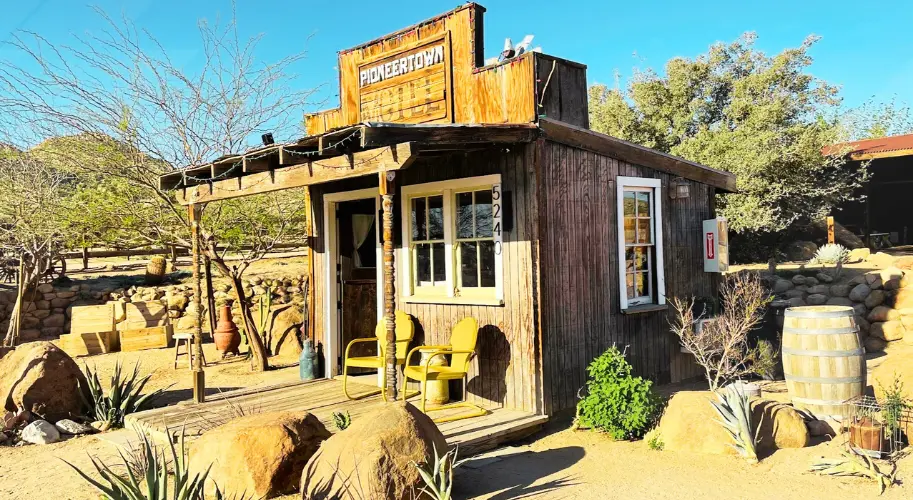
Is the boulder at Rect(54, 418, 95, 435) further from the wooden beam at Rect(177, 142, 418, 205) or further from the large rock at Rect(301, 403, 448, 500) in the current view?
the large rock at Rect(301, 403, 448, 500)

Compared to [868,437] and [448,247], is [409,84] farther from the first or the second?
[868,437]

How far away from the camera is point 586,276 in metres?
6.71

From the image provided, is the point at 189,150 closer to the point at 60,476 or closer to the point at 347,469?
the point at 60,476

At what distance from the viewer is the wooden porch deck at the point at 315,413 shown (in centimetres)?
560

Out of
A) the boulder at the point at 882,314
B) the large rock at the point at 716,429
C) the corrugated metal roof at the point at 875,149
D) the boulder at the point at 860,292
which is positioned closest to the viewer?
the large rock at the point at 716,429

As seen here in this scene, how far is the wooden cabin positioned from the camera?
6.11 metres

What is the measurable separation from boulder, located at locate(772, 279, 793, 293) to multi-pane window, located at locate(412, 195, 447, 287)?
7924 mm

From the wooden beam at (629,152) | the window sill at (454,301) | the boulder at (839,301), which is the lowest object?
the boulder at (839,301)

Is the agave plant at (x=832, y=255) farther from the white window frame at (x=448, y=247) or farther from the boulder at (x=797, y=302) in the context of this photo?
the white window frame at (x=448, y=247)

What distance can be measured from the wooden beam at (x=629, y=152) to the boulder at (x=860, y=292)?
12.9 ft

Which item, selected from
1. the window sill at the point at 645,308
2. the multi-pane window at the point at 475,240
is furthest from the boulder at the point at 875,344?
the multi-pane window at the point at 475,240

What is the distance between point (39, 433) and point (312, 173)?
143 inches

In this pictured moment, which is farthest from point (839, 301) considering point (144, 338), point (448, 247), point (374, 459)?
point (144, 338)

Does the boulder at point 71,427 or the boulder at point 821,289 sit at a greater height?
the boulder at point 821,289
